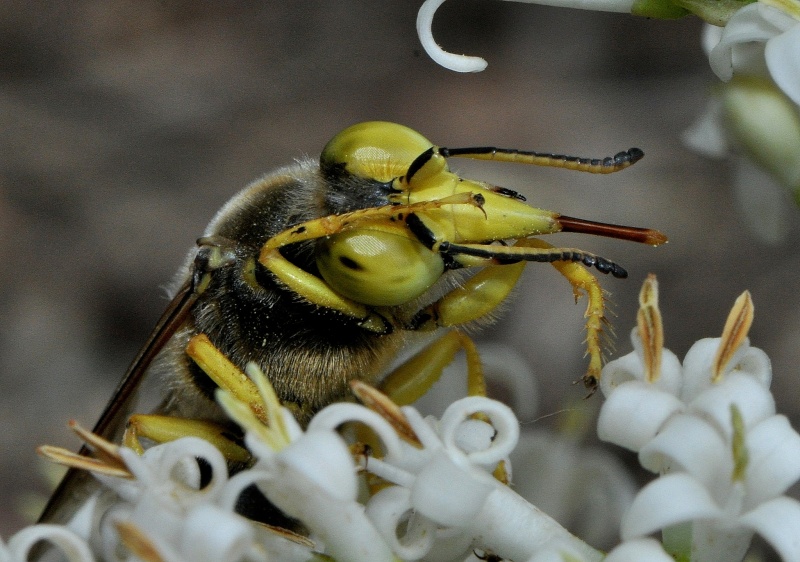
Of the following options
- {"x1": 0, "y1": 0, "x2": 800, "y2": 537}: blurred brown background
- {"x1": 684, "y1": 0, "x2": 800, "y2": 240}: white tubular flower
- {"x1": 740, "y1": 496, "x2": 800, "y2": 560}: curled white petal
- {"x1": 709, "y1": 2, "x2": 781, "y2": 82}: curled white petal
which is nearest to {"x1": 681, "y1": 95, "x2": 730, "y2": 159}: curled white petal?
{"x1": 684, "y1": 0, "x2": 800, "y2": 240}: white tubular flower

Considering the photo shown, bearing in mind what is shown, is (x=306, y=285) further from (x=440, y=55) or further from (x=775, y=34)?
(x=775, y=34)

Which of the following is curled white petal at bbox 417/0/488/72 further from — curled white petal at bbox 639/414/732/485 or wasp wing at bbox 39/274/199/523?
curled white petal at bbox 639/414/732/485

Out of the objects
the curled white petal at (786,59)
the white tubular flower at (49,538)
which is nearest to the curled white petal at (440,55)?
the curled white petal at (786,59)

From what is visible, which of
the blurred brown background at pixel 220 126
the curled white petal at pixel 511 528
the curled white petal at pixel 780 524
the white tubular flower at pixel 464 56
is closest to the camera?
the curled white petal at pixel 780 524

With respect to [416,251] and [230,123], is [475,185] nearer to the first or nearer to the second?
[416,251]

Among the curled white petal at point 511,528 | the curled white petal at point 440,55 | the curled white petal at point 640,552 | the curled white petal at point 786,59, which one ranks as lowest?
the curled white petal at point 511,528

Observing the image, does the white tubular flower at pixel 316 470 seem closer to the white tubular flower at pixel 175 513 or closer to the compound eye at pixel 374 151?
the white tubular flower at pixel 175 513
